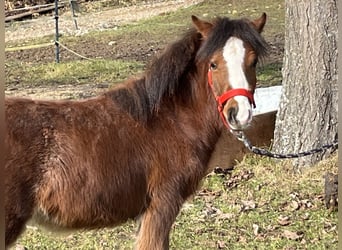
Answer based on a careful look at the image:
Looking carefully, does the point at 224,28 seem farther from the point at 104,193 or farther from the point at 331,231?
the point at 331,231

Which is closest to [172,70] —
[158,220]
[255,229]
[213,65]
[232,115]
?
[213,65]

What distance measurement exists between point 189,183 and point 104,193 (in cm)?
49

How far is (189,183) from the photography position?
3.61 meters

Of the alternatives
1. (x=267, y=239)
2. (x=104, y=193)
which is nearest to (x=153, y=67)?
(x=104, y=193)

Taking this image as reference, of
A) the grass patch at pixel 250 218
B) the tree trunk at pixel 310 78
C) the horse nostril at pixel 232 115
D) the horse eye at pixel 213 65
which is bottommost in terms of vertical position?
the grass patch at pixel 250 218

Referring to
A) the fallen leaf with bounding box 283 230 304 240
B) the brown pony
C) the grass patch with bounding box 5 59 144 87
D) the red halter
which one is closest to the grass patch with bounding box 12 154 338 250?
the fallen leaf with bounding box 283 230 304 240

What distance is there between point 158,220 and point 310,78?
2.81m

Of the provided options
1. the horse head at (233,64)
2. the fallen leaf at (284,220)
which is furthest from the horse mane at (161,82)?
the fallen leaf at (284,220)

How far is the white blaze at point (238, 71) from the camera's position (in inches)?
128

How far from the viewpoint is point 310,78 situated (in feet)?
19.2

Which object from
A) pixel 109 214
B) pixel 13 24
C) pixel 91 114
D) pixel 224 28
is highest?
pixel 224 28

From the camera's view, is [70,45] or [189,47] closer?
[189,47]

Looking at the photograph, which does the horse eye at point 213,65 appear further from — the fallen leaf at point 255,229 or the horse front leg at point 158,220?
the fallen leaf at point 255,229

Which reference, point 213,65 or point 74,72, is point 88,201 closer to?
point 213,65
